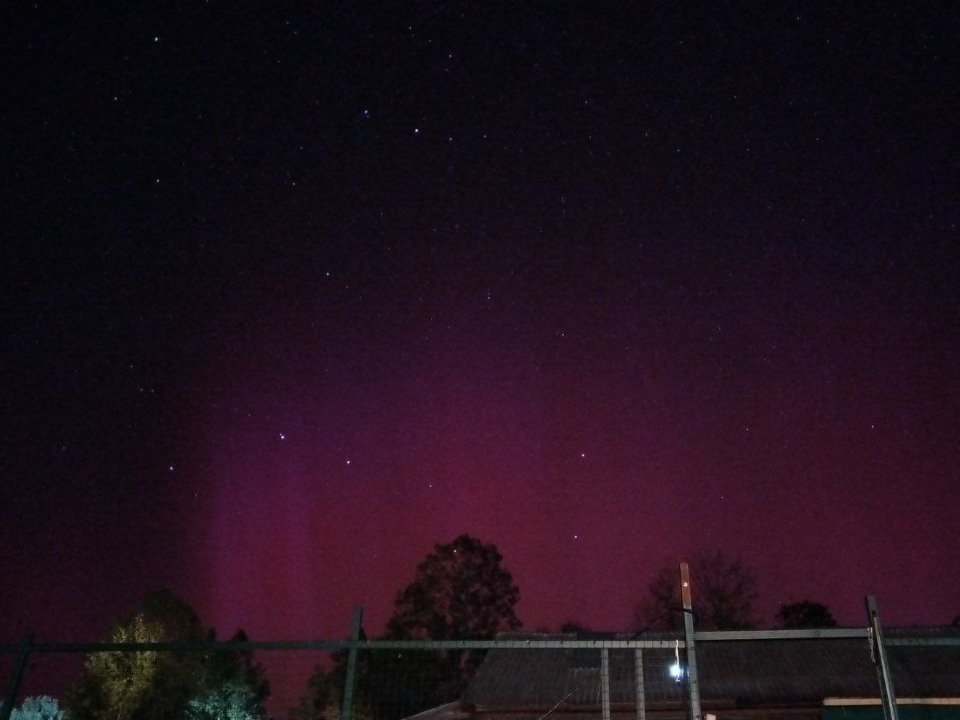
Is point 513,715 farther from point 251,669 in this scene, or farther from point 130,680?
point 251,669

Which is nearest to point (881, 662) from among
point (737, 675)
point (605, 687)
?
point (605, 687)

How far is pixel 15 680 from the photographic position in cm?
724

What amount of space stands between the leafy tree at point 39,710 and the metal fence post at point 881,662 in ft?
127

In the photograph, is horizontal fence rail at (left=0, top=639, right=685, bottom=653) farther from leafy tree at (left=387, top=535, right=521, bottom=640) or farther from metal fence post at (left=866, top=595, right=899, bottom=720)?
leafy tree at (left=387, top=535, right=521, bottom=640)

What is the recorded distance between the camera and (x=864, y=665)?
17.5 metres

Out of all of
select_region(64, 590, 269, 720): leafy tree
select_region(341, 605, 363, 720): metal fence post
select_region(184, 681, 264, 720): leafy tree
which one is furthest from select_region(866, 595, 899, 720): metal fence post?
select_region(184, 681, 264, 720): leafy tree

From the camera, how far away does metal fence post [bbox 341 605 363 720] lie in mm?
6258

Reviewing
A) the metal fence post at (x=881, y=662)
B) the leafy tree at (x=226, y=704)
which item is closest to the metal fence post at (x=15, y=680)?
the metal fence post at (x=881, y=662)

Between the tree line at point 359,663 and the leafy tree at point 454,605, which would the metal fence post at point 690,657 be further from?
the leafy tree at point 454,605

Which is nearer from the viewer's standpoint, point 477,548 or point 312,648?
point 312,648

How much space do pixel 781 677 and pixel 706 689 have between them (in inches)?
70.4

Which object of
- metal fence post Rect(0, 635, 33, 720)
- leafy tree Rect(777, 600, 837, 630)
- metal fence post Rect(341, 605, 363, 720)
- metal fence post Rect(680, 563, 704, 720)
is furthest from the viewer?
leafy tree Rect(777, 600, 837, 630)

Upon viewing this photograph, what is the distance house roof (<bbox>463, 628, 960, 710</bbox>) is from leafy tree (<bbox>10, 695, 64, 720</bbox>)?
87.7 ft

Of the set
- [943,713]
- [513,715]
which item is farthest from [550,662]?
[943,713]
